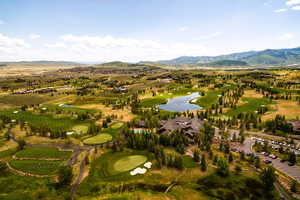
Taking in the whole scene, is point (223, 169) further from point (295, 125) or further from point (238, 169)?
point (295, 125)

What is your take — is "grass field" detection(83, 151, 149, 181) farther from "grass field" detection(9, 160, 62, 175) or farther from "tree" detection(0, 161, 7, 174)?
"tree" detection(0, 161, 7, 174)

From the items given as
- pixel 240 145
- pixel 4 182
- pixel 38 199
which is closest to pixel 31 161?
pixel 4 182

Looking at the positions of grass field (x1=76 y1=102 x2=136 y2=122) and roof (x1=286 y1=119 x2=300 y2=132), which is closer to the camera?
roof (x1=286 y1=119 x2=300 y2=132)

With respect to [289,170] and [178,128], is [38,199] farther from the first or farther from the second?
[289,170]

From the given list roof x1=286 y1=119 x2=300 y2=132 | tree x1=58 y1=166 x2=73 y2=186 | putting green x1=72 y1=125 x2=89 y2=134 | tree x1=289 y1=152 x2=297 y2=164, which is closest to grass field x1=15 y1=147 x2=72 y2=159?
tree x1=58 y1=166 x2=73 y2=186

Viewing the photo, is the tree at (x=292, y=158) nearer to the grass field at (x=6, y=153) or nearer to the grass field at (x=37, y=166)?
the grass field at (x=37, y=166)

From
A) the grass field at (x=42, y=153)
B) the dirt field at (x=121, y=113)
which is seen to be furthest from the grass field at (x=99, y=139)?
the dirt field at (x=121, y=113)
